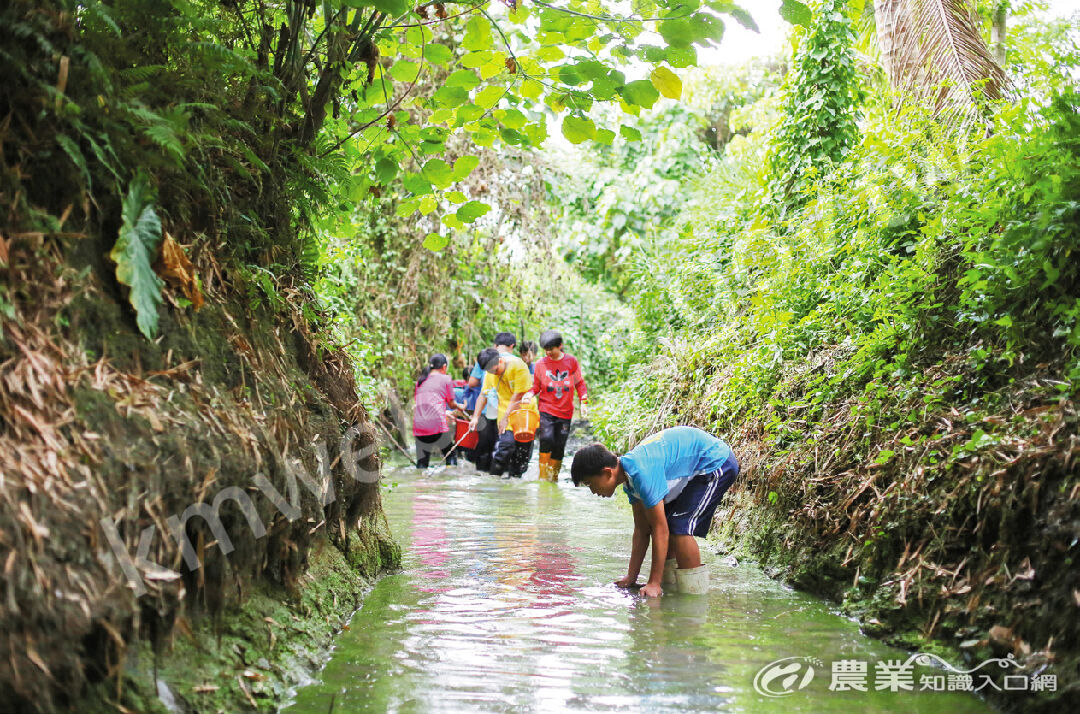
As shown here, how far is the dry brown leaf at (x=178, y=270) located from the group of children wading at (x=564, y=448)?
253 cm

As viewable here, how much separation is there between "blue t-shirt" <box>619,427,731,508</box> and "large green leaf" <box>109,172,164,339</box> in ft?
10.3

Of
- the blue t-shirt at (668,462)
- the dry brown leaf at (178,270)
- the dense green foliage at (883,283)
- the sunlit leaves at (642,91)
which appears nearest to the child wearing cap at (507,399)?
the dense green foliage at (883,283)

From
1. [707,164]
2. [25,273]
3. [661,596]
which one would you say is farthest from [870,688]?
[707,164]

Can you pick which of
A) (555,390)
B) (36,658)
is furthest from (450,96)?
(555,390)

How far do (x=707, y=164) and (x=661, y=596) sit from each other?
54.6ft

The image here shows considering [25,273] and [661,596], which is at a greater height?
[25,273]

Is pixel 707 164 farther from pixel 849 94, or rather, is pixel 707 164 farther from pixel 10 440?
pixel 10 440

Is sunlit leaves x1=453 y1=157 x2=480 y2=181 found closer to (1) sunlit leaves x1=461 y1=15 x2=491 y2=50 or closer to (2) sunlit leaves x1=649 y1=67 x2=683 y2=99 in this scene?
(1) sunlit leaves x1=461 y1=15 x2=491 y2=50

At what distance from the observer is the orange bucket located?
43.9 ft

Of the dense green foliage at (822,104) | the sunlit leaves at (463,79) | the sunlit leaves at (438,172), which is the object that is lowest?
the sunlit leaves at (438,172)

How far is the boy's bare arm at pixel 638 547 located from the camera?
6.00 metres

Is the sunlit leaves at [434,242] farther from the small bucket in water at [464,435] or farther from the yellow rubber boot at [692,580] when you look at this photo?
the small bucket in water at [464,435]

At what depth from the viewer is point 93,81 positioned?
361cm

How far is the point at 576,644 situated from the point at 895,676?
62.2 inches
